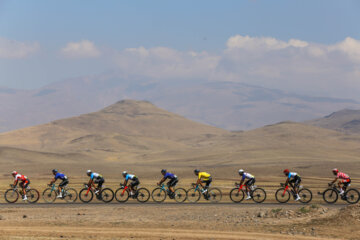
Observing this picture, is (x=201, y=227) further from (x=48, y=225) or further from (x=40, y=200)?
(x=40, y=200)

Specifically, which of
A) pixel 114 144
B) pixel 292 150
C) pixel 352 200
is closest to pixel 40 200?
pixel 352 200

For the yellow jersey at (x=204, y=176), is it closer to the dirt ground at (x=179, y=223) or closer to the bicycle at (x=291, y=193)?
the dirt ground at (x=179, y=223)

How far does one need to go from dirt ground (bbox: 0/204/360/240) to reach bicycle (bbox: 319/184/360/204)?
571cm

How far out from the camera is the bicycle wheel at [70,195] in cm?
3092

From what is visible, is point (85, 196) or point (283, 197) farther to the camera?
point (85, 196)

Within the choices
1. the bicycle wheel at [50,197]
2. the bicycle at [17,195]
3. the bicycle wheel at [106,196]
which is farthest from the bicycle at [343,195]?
the bicycle at [17,195]

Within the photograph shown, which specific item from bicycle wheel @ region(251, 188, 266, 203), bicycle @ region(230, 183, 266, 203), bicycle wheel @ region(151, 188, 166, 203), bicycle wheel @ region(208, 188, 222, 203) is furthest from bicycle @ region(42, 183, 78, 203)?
bicycle wheel @ region(251, 188, 266, 203)

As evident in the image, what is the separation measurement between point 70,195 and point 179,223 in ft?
35.3

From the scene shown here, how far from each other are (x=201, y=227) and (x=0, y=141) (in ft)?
596

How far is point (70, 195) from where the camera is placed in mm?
31062

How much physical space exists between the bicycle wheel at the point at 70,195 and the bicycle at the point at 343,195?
14.4 meters

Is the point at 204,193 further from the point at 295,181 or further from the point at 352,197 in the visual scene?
the point at 352,197

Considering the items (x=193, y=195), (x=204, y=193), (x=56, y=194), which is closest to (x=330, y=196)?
(x=204, y=193)

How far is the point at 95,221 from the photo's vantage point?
23.1m
